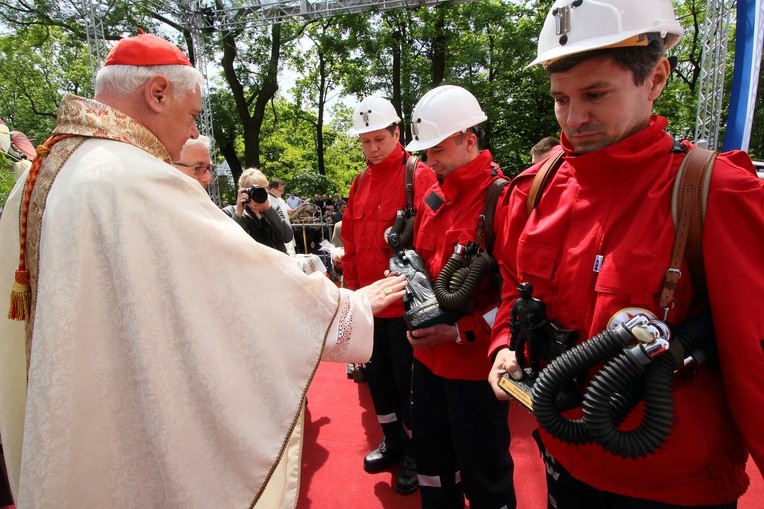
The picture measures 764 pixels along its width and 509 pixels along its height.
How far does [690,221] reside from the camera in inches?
47.3

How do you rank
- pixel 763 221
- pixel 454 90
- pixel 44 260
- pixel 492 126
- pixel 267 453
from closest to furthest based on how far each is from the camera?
pixel 763 221
pixel 44 260
pixel 267 453
pixel 454 90
pixel 492 126

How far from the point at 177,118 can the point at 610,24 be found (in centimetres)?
144

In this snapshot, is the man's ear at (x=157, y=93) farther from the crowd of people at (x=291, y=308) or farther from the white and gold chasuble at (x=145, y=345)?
the white and gold chasuble at (x=145, y=345)

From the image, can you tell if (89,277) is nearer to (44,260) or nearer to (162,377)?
(44,260)

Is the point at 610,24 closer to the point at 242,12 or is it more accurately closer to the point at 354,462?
the point at 354,462

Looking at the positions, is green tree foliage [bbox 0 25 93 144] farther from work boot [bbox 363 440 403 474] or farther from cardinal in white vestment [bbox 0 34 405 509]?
cardinal in white vestment [bbox 0 34 405 509]

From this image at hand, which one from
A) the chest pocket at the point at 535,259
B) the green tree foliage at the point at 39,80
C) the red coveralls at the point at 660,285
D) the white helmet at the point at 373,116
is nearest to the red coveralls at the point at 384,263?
the white helmet at the point at 373,116

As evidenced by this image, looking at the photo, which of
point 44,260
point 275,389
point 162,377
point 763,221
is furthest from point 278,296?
point 763,221

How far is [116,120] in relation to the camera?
154 cm

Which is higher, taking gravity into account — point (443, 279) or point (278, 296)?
point (278, 296)

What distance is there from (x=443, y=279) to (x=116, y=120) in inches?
58.4

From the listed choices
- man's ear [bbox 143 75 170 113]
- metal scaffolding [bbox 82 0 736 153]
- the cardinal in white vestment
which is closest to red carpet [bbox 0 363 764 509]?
the cardinal in white vestment

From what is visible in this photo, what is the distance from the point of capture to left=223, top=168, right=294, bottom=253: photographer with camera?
400 centimetres

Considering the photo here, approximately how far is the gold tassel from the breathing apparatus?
5.35 ft
